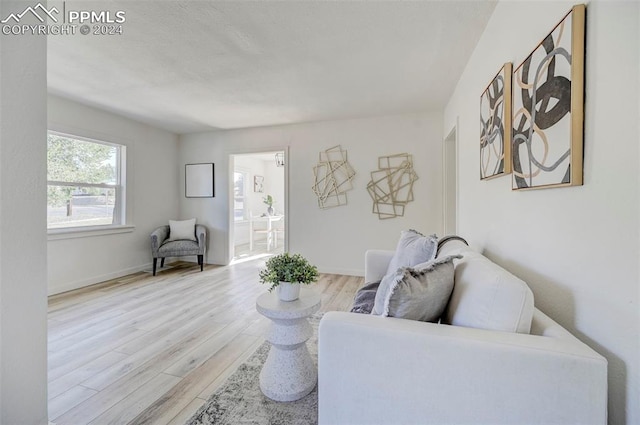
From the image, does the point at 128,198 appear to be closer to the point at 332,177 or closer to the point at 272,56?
the point at 332,177

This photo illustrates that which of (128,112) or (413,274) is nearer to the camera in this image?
(413,274)

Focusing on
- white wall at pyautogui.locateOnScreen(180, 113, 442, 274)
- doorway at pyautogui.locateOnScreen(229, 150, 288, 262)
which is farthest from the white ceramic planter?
doorway at pyautogui.locateOnScreen(229, 150, 288, 262)

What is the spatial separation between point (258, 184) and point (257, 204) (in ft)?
1.79

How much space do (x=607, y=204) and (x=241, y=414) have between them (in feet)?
5.61

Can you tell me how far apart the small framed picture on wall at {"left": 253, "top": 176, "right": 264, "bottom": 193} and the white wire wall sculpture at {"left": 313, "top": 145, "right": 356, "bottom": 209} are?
3490mm

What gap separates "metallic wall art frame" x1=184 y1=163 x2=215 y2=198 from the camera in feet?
15.9

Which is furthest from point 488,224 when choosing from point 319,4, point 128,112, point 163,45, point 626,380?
point 128,112

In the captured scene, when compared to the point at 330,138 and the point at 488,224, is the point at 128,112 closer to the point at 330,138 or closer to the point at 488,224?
the point at 330,138

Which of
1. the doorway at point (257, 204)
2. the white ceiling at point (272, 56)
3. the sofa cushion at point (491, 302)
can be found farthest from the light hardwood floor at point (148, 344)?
the doorway at point (257, 204)

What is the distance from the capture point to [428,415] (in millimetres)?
879

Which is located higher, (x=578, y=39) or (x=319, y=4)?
(x=319, y=4)

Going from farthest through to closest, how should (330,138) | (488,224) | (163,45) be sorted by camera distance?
(330,138) < (163,45) < (488,224)

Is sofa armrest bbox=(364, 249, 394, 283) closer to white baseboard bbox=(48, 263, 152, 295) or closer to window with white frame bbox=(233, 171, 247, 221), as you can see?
white baseboard bbox=(48, 263, 152, 295)

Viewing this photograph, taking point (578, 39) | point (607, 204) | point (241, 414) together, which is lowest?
point (241, 414)
